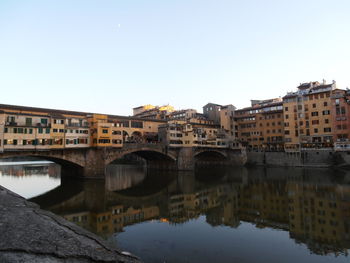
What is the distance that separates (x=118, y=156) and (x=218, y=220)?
1490 inches

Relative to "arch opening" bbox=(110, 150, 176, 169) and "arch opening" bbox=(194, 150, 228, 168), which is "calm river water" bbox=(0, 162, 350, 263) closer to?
"arch opening" bbox=(110, 150, 176, 169)

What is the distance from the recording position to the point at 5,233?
11.8 meters

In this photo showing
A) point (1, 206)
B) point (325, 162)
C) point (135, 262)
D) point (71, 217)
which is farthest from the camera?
point (325, 162)

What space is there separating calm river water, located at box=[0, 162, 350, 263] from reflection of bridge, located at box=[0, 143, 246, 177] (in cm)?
872

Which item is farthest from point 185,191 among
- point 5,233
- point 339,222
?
point 5,233

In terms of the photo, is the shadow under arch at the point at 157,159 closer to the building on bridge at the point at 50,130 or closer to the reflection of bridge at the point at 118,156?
the reflection of bridge at the point at 118,156

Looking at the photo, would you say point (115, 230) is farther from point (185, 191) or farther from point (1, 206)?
point (185, 191)

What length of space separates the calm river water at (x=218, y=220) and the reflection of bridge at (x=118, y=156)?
8719 millimetres

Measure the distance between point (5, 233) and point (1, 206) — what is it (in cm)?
720

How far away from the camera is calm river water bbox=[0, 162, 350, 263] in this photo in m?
16.2

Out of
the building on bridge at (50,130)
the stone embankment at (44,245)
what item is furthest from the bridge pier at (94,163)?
the stone embankment at (44,245)

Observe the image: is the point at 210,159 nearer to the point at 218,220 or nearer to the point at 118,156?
the point at 118,156

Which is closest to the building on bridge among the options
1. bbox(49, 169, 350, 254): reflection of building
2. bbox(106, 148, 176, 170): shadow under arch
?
bbox(106, 148, 176, 170): shadow under arch

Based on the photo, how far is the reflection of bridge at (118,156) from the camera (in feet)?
160
